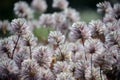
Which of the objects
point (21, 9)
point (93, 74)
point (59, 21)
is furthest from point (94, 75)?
point (21, 9)

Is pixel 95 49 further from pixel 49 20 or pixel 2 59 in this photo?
pixel 49 20

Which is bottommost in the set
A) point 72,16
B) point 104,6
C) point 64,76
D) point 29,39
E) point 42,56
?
point 64,76

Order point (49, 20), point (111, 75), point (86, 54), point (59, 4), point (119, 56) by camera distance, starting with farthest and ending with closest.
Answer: point (59, 4)
point (49, 20)
point (86, 54)
point (111, 75)
point (119, 56)

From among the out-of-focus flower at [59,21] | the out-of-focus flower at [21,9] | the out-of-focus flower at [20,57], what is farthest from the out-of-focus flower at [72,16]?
the out-of-focus flower at [20,57]

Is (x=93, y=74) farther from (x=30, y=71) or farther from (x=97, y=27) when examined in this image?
(x=97, y=27)

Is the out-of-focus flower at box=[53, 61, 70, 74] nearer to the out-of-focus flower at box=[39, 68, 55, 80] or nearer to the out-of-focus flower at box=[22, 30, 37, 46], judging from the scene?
the out-of-focus flower at box=[39, 68, 55, 80]

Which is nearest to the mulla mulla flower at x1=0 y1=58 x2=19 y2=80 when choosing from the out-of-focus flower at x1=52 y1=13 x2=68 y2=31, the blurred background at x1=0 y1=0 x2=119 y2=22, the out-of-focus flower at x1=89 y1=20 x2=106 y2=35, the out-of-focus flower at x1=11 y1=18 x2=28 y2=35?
the out-of-focus flower at x1=11 y1=18 x2=28 y2=35

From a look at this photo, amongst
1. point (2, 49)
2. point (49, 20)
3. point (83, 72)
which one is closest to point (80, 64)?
point (83, 72)

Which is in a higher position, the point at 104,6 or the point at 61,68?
the point at 104,6
